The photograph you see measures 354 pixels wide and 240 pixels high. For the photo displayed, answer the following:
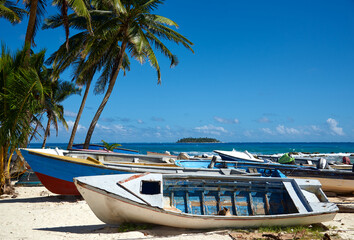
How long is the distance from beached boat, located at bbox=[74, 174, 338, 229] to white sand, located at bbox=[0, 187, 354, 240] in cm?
25

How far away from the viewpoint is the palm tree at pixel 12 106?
9203 millimetres

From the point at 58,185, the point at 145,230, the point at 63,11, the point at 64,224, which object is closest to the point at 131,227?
the point at 145,230

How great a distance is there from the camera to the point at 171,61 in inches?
666

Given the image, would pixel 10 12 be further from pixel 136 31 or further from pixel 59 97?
pixel 59 97

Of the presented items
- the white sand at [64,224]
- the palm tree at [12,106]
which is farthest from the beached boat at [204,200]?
the palm tree at [12,106]

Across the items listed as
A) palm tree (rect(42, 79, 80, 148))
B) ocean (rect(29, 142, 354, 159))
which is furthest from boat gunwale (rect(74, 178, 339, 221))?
ocean (rect(29, 142, 354, 159))

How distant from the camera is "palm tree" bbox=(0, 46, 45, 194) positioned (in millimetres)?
9203

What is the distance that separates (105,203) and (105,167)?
8.82ft

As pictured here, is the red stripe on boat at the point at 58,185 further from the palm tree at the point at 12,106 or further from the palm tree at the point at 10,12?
the palm tree at the point at 10,12

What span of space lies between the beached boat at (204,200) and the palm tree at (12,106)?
16.4ft

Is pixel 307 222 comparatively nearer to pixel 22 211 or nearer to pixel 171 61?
pixel 22 211

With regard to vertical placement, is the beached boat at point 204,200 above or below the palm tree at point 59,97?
below

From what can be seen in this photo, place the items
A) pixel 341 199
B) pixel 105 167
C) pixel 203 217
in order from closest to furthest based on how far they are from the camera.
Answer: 1. pixel 203 217
2. pixel 105 167
3. pixel 341 199

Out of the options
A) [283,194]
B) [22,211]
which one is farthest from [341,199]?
[22,211]
